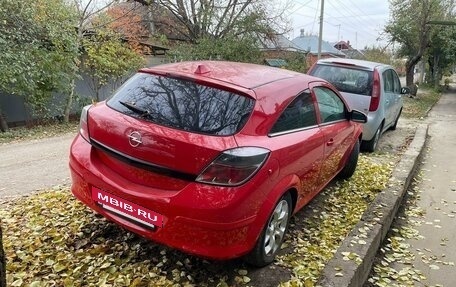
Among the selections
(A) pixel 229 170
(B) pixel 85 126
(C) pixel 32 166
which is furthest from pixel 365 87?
(C) pixel 32 166

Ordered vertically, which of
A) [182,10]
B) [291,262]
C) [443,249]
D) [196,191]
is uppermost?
[182,10]

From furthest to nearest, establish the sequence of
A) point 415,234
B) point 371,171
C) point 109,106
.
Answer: point 371,171
point 415,234
point 109,106

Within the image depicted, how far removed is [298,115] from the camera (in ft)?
10.8

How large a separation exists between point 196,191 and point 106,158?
824 millimetres

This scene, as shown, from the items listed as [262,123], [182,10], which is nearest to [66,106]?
[182,10]

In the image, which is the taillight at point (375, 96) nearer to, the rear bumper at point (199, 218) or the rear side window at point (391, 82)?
the rear side window at point (391, 82)

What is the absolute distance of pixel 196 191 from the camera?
2.44m

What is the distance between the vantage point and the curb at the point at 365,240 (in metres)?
2.86

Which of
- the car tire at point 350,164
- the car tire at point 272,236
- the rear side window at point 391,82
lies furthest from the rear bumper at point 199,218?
the rear side window at point 391,82

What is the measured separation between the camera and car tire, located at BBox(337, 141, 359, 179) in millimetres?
5055

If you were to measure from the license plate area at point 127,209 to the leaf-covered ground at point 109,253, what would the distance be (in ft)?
1.44

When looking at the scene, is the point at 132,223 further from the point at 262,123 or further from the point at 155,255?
the point at 262,123

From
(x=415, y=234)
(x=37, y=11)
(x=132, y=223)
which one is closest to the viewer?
(x=132, y=223)

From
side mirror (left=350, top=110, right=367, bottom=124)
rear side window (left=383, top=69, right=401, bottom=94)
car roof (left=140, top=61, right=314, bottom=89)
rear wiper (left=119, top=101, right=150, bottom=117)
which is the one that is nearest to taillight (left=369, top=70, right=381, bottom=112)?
rear side window (left=383, top=69, right=401, bottom=94)
